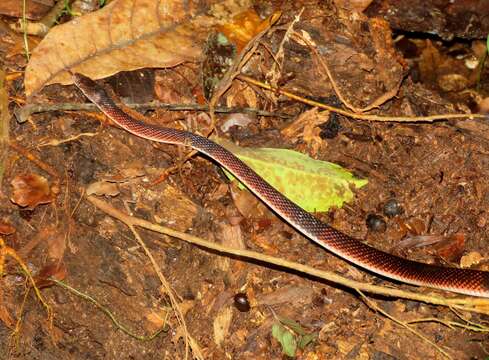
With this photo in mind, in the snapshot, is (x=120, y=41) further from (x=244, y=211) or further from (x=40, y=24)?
(x=244, y=211)

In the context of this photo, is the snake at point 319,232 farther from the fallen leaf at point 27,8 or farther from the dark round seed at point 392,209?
the fallen leaf at point 27,8

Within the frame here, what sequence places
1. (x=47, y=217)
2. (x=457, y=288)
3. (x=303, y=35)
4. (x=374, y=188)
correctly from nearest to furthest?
(x=47, y=217) → (x=457, y=288) → (x=374, y=188) → (x=303, y=35)

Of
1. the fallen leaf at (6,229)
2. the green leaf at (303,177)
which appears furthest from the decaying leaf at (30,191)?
the green leaf at (303,177)

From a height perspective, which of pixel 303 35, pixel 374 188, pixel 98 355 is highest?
pixel 303 35

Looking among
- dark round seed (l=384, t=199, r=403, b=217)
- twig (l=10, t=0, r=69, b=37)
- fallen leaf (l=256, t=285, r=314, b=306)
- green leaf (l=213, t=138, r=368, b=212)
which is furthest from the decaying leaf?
dark round seed (l=384, t=199, r=403, b=217)

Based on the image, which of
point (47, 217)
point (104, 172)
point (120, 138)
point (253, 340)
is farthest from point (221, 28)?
point (253, 340)

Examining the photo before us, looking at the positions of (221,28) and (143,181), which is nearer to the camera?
(143,181)

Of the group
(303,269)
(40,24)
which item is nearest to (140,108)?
(40,24)

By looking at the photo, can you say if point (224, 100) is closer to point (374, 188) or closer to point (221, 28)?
point (221, 28)
